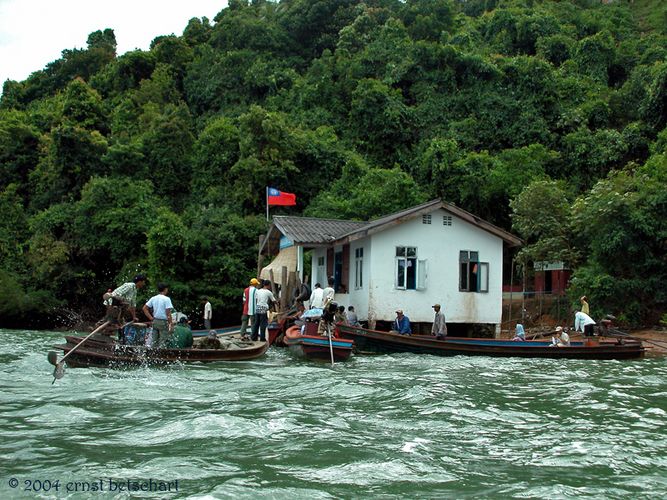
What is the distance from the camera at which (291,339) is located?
17.2 m

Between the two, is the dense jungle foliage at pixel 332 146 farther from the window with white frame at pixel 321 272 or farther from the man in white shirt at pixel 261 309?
the man in white shirt at pixel 261 309

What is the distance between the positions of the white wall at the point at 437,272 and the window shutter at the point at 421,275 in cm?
13

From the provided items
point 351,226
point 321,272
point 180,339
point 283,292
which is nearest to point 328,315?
point 180,339

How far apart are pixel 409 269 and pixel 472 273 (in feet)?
7.39

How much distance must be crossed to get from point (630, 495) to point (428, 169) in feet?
104

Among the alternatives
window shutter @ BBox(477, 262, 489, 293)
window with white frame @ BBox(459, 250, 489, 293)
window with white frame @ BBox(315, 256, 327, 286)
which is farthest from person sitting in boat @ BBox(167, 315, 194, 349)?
window with white frame @ BBox(315, 256, 327, 286)

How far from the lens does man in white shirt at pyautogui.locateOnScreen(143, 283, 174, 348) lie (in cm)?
1364

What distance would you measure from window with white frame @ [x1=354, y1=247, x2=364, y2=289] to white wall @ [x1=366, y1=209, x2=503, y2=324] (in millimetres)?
961

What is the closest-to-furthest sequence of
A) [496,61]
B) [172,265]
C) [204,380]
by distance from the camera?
[204,380]
[172,265]
[496,61]

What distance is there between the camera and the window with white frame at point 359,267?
2244cm

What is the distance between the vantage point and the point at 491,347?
18.3 m

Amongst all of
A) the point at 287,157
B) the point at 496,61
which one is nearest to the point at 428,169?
the point at 287,157

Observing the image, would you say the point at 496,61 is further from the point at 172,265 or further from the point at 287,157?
the point at 172,265

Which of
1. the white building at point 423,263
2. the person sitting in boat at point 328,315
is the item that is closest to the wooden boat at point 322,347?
the person sitting in boat at point 328,315
